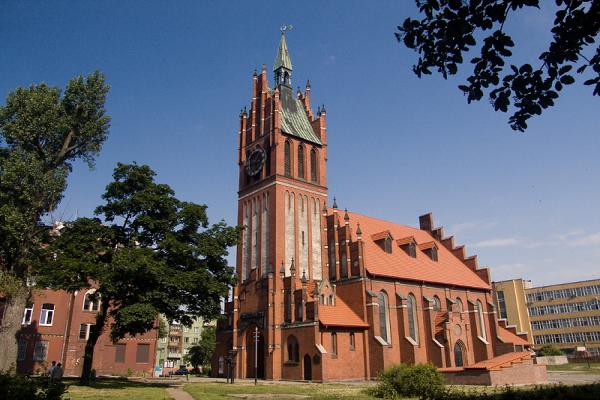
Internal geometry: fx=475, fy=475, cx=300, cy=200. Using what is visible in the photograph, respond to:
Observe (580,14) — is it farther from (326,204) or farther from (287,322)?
(326,204)

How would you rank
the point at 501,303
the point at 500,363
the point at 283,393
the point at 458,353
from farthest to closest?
1. the point at 501,303
2. the point at 458,353
3. the point at 500,363
4. the point at 283,393

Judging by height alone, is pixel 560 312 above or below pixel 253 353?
above

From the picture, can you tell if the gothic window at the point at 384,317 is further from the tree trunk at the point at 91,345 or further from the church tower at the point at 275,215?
the tree trunk at the point at 91,345

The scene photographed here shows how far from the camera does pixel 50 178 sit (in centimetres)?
2808

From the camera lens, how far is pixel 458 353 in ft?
145

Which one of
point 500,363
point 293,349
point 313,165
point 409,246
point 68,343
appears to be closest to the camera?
point 500,363

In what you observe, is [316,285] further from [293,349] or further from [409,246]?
[409,246]

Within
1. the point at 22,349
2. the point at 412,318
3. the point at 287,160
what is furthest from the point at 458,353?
the point at 22,349

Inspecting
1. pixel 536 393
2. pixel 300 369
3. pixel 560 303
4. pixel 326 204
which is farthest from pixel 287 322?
pixel 560 303

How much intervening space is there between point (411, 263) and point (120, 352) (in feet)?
103

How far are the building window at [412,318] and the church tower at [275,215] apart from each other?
8.85 meters

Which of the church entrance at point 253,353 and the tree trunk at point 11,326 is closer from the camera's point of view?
the tree trunk at point 11,326

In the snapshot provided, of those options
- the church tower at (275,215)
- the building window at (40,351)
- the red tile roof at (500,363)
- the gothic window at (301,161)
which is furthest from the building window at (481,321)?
the building window at (40,351)

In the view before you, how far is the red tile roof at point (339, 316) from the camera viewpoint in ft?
123
